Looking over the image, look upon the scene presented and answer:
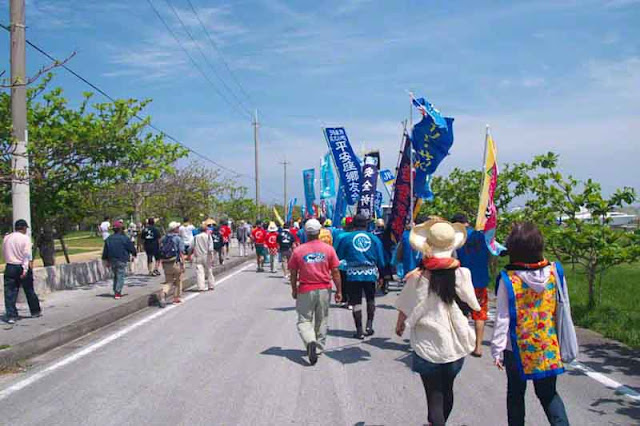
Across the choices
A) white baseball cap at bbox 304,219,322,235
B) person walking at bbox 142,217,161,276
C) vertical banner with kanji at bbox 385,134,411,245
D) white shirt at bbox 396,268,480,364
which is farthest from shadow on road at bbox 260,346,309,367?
person walking at bbox 142,217,161,276

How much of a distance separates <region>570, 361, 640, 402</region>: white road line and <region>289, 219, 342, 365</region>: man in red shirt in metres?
3.07

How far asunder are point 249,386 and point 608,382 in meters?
3.82

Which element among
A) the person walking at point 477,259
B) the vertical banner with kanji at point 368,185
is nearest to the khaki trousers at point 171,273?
the vertical banner with kanji at point 368,185

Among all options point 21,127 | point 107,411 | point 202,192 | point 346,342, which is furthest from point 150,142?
point 202,192

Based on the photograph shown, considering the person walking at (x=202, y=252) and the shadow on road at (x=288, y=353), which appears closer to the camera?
the shadow on road at (x=288, y=353)

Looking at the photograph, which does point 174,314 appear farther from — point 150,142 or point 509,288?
point 509,288

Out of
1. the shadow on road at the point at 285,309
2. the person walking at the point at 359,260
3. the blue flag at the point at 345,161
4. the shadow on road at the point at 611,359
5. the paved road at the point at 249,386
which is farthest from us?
the blue flag at the point at 345,161

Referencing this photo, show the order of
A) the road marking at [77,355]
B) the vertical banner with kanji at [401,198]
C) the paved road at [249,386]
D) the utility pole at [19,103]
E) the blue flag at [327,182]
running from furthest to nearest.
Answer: the blue flag at [327,182] → the utility pole at [19,103] → the vertical banner with kanji at [401,198] → the road marking at [77,355] → the paved road at [249,386]

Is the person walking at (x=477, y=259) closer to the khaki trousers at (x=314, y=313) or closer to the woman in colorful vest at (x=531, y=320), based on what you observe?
the khaki trousers at (x=314, y=313)

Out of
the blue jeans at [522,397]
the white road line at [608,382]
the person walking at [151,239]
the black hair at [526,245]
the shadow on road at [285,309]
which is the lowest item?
the shadow on road at [285,309]

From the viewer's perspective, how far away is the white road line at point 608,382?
570 centimetres

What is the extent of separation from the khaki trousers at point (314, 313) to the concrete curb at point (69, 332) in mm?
3586

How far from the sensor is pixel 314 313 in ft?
23.7

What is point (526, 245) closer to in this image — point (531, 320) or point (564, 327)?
point (531, 320)
